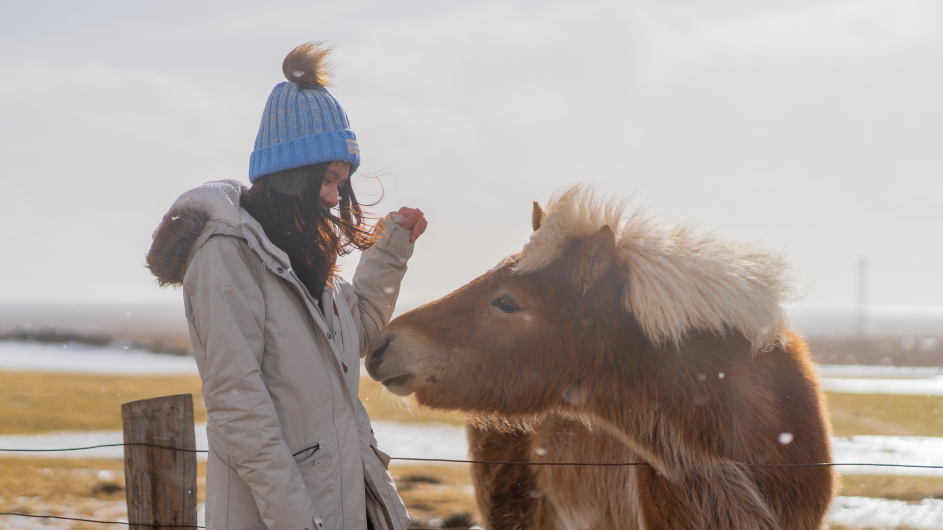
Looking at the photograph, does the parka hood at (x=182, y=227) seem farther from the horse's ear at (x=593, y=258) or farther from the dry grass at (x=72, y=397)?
the dry grass at (x=72, y=397)

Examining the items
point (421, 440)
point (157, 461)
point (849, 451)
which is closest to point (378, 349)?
point (157, 461)

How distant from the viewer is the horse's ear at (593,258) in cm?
230

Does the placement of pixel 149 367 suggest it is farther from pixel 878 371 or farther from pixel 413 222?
pixel 878 371

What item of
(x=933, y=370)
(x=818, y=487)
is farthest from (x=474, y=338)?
(x=933, y=370)

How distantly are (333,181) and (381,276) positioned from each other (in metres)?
0.58

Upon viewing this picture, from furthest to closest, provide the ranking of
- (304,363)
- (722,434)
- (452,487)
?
1. (452,487)
2. (722,434)
3. (304,363)

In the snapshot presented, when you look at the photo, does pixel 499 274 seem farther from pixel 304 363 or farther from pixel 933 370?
pixel 933 370

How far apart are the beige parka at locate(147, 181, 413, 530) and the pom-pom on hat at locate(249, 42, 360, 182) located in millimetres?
190

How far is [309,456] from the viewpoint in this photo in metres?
1.81

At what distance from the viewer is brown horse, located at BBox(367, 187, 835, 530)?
2191mm

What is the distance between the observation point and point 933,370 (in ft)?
124

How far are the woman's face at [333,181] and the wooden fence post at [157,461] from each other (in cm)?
100

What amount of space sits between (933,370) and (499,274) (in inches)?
1826

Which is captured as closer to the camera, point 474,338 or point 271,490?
point 271,490
